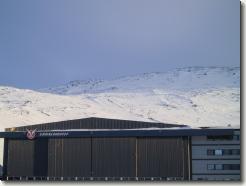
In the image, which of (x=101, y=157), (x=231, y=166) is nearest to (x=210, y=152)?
(x=231, y=166)

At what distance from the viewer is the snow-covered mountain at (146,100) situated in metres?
107

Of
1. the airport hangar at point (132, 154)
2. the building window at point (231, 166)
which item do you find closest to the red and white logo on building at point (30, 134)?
the airport hangar at point (132, 154)

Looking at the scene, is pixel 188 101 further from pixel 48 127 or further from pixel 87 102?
pixel 48 127

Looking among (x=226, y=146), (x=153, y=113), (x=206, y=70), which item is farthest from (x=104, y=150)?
(x=206, y=70)

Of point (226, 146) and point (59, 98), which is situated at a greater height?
point (59, 98)

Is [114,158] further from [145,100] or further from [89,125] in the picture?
[145,100]

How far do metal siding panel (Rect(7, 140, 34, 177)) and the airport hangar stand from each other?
0.12 metres

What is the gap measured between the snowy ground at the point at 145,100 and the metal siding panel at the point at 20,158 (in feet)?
115

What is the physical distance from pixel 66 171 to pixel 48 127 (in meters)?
7.10

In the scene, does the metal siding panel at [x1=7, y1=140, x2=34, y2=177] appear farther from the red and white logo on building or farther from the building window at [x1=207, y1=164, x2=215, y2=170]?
the building window at [x1=207, y1=164, x2=215, y2=170]

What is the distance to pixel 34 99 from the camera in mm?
121000

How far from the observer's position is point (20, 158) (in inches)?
2216

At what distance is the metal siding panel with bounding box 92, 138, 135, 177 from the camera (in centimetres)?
5328

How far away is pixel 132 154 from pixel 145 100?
80097 millimetres
